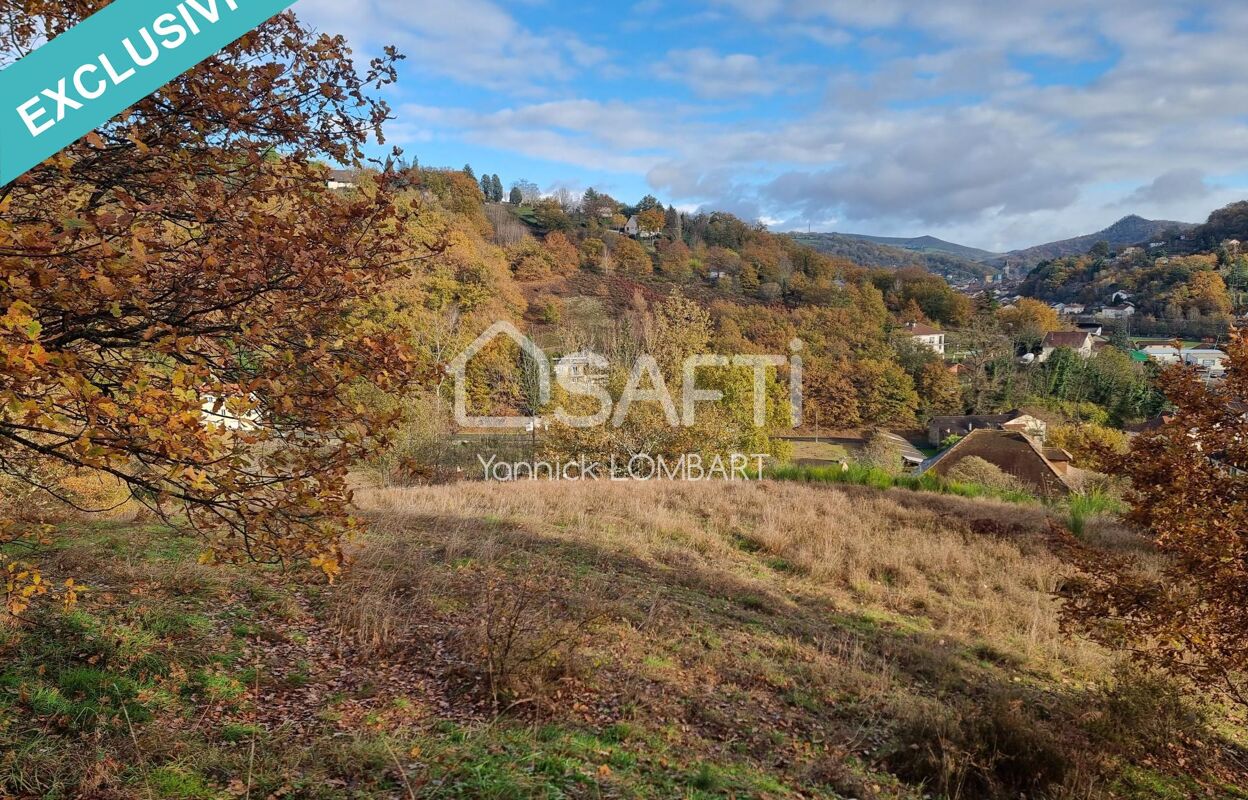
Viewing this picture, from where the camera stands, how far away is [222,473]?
2627mm

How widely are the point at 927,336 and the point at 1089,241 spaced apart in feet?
457

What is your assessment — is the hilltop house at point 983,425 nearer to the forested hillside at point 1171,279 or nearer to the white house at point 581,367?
the forested hillside at point 1171,279

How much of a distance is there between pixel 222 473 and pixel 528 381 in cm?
2599

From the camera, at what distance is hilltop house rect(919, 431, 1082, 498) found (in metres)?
24.0

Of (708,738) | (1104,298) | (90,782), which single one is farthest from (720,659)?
(1104,298)

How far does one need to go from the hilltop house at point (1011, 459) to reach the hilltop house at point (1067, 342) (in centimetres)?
3453

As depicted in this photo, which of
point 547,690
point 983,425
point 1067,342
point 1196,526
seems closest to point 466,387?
point 547,690

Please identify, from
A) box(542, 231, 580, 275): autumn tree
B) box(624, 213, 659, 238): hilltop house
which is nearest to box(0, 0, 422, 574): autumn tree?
box(542, 231, 580, 275): autumn tree

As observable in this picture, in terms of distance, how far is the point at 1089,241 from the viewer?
16375 centimetres

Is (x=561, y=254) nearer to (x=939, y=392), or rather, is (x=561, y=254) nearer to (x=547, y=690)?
(x=939, y=392)

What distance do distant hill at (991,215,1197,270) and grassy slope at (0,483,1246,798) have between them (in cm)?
15242

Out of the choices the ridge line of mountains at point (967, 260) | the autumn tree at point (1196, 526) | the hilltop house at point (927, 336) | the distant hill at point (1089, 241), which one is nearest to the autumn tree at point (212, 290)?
the autumn tree at point (1196, 526)

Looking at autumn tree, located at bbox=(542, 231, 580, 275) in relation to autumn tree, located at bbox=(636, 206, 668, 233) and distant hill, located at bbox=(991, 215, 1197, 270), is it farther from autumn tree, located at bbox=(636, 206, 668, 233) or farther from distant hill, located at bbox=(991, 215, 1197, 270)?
distant hill, located at bbox=(991, 215, 1197, 270)

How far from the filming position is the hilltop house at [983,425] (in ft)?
125
